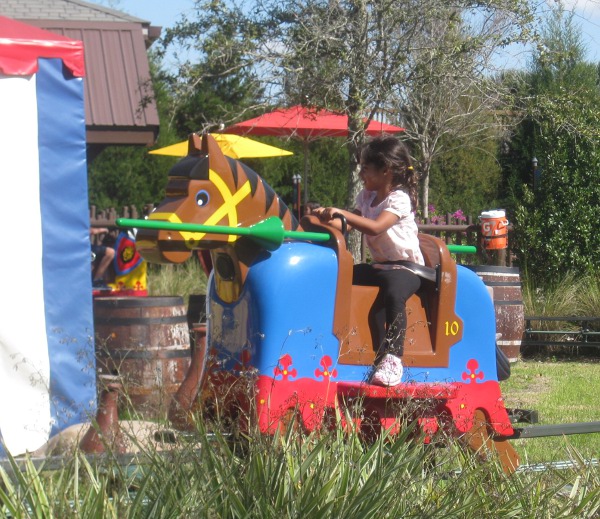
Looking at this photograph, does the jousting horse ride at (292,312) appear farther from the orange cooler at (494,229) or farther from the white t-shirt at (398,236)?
the orange cooler at (494,229)

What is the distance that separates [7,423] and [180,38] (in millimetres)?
6712

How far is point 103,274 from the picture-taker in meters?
10.6

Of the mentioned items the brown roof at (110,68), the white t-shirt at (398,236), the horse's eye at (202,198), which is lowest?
the white t-shirt at (398,236)

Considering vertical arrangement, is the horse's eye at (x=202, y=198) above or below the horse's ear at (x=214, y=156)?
below

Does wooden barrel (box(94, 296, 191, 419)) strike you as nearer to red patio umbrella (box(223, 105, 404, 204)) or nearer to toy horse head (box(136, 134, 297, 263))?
toy horse head (box(136, 134, 297, 263))

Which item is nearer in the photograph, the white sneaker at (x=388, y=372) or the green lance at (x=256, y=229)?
the green lance at (x=256, y=229)

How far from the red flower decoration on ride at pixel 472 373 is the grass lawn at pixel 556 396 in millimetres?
470

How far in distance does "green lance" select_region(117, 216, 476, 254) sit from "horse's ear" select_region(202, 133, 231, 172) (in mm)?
303

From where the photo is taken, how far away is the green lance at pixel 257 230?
396 centimetres

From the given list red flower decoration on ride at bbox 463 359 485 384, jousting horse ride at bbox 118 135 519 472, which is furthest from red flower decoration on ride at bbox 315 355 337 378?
red flower decoration on ride at bbox 463 359 485 384

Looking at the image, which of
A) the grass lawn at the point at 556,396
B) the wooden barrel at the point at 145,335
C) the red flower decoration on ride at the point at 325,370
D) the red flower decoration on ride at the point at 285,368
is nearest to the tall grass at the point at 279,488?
the red flower decoration on ride at the point at 285,368

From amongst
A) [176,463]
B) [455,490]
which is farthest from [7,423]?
[455,490]

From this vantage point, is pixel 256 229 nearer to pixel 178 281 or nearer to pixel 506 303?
pixel 506 303

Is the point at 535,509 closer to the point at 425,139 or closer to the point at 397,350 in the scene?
the point at 397,350
